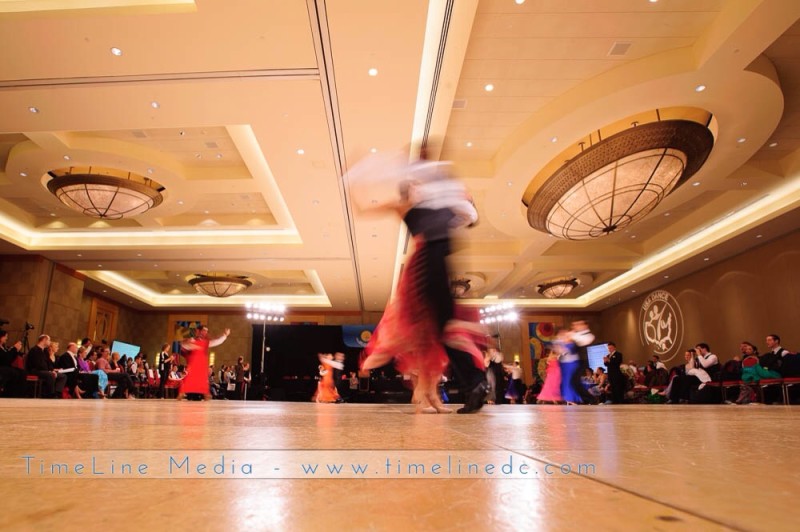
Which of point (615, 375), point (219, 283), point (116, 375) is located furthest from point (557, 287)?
point (116, 375)

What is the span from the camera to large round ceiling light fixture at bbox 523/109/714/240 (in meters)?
5.97

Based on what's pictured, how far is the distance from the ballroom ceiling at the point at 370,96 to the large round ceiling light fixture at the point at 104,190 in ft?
1.10

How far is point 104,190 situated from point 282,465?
28.4 ft

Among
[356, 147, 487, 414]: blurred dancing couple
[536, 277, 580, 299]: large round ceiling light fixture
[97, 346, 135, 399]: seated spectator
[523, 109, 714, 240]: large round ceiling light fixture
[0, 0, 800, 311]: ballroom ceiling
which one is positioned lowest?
[97, 346, 135, 399]: seated spectator

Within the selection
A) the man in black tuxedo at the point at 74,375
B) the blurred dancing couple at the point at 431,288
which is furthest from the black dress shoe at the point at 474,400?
the man in black tuxedo at the point at 74,375

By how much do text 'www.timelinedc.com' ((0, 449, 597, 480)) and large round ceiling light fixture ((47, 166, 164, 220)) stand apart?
8.25 meters

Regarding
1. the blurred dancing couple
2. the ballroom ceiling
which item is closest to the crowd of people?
the ballroom ceiling

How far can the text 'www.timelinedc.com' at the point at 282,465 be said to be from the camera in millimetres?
618

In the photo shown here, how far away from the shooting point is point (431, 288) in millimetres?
2252

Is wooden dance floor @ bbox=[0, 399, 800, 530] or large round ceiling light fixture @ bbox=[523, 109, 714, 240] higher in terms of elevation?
large round ceiling light fixture @ bbox=[523, 109, 714, 240]

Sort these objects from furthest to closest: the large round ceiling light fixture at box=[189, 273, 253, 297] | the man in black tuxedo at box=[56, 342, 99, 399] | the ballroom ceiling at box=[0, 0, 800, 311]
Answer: the large round ceiling light fixture at box=[189, 273, 253, 297]
the man in black tuxedo at box=[56, 342, 99, 399]
the ballroom ceiling at box=[0, 0, 800, 311]

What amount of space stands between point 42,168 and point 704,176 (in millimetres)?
10836

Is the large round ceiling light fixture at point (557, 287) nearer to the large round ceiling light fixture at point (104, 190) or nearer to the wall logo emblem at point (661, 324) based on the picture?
the wall logo emblem at point (661, 324)

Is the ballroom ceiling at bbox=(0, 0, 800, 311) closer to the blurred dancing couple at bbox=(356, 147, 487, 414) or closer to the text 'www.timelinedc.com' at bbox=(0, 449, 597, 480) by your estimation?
the blurred dancing couple at bbox=(356, 147, 487, 414)
